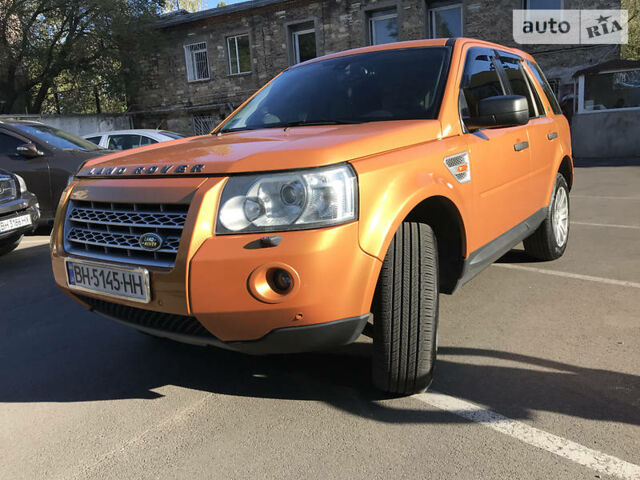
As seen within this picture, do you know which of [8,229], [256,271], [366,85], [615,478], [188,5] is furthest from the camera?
[188,5]

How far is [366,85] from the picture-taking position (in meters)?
3.17

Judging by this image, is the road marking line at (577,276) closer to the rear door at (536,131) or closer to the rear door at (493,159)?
the rear door at (536,131)

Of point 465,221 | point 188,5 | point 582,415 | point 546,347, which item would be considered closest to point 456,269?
point 465,221

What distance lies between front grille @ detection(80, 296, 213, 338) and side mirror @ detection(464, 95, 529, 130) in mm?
1794

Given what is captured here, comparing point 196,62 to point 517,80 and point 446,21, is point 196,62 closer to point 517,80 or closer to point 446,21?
point 446,21

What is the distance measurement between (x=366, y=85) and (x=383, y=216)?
137 cm

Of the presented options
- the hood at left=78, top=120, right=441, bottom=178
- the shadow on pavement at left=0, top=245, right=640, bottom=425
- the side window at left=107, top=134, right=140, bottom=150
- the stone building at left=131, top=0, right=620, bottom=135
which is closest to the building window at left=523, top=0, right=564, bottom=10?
the stone building at left=131, top=0, right=620, bottom=135

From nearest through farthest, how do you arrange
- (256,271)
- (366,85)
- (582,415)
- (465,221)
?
(256,271) < (582,415) < (465,221) < (366,85)

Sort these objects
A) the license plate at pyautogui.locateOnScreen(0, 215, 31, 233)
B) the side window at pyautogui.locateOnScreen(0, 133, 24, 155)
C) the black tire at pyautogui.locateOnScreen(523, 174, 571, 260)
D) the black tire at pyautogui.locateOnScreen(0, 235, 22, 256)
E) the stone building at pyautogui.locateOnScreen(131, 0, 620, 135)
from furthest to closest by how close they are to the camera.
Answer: the stone building at pyautogui.locateOnScreen(131, 0, 620, 135) < the side window at pyautogui.locateOnScreen(0, 133, 24, 155) < the black tire at pyautogui.locateOnScreen(0, 235, 22, 256) < the license plate at pyautogui.locateOnScreen(0, 215, 31, 233) < the black tire at pyautogui.locateOnScreen(523, 174, 571, 260)

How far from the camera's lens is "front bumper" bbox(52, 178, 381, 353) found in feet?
6.36

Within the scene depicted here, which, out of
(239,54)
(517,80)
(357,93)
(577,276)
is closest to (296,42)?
(239,54)

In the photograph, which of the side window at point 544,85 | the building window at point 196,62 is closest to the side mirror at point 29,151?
the side window at point 544,85

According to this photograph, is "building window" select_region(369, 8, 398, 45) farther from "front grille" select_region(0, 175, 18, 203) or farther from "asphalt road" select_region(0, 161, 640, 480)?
"asphalt road" select_region(0, 161, 640, 480)

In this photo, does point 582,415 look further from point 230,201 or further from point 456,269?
point 230,201
